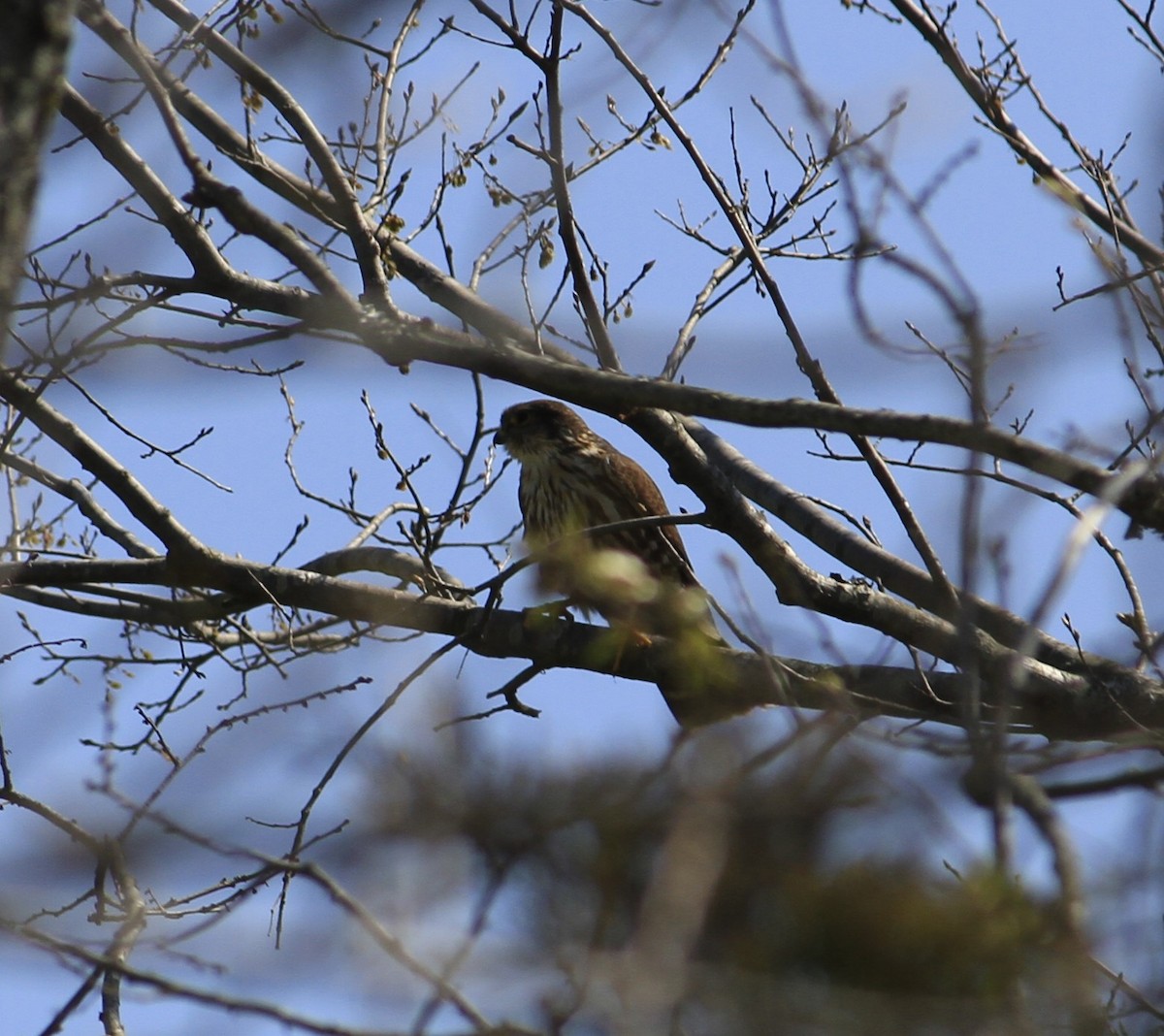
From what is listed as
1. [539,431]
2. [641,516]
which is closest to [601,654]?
[641,516]

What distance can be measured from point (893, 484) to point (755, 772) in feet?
9.35

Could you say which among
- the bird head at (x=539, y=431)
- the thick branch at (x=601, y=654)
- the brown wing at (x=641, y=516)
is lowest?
the thick branch at (x=601, y=654)

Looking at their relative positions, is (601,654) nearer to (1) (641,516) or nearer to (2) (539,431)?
(1) (641,516)

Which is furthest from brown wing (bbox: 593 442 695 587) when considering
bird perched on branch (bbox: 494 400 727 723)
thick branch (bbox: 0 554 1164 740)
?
thick branch (bbox: 0 554 1164 740)

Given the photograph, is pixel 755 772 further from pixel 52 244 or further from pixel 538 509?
pixel 538 509

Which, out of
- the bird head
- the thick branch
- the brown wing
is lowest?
the thick branch

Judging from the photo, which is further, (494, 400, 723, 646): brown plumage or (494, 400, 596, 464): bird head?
(494, 400, 596, 464): bird head

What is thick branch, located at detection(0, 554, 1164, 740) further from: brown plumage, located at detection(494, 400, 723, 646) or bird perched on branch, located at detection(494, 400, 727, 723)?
brown plumage, located at detection(494, 400, 723, 646)

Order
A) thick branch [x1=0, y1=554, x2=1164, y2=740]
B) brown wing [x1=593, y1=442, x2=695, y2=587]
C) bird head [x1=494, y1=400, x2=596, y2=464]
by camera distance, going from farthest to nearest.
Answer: bird head [x1=494, y1=400, x2=596, y2=464]
brown wing [x1=593, y1=442, x2=695, y2=587]
thick branch [x1=0, y1=554, x2=1164, y2=740]

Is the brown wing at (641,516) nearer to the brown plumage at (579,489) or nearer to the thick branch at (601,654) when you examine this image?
the brown plumage at (579,489)

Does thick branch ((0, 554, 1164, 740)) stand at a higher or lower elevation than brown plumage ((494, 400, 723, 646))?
lower

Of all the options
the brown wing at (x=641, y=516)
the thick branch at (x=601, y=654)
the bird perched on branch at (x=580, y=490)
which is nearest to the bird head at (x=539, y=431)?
the bird perched on branch at (x=580, y=490)

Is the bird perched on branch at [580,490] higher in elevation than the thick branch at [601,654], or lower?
higher

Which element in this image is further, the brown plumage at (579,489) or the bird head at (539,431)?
the bird head at (539,431)
